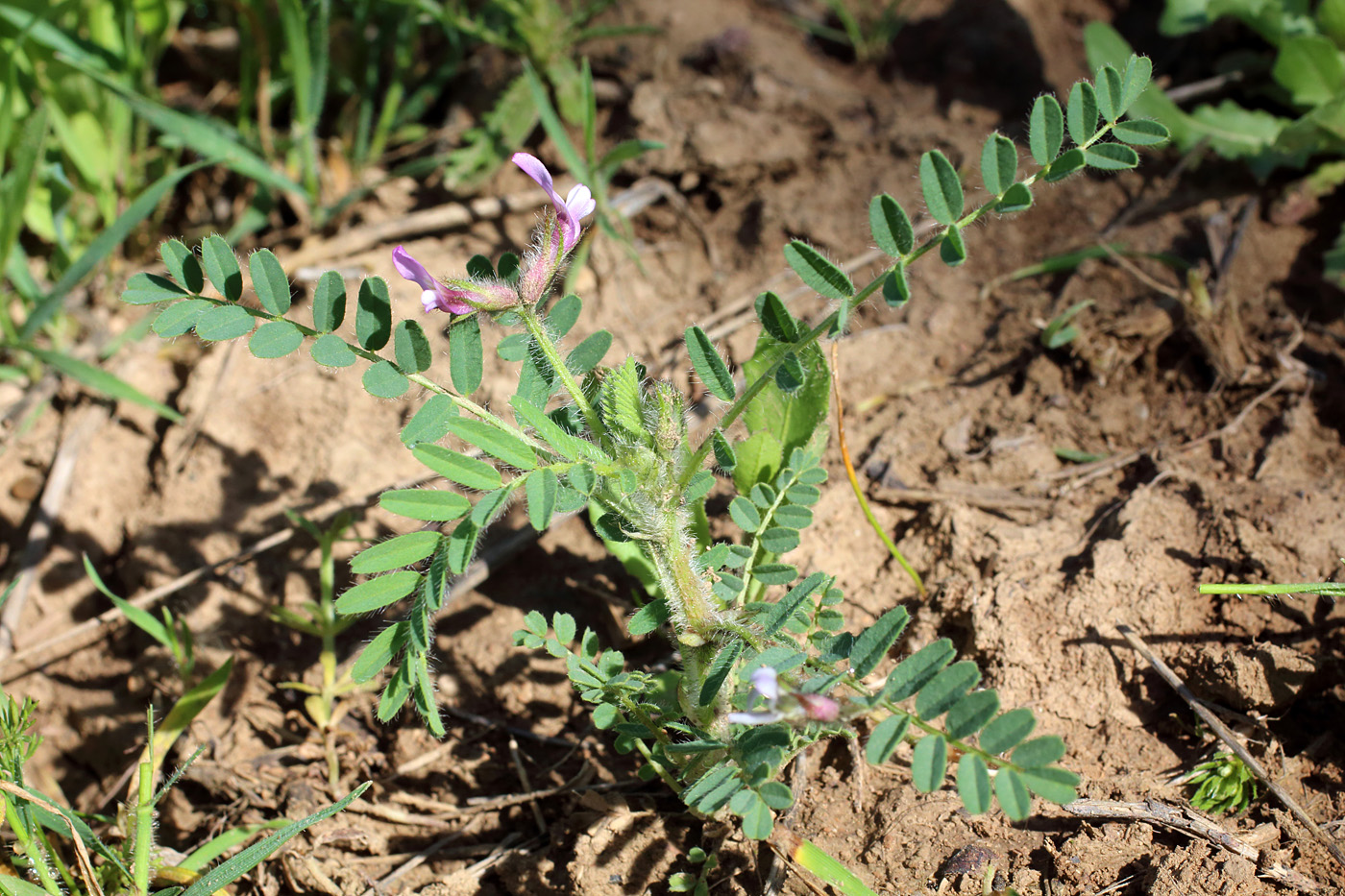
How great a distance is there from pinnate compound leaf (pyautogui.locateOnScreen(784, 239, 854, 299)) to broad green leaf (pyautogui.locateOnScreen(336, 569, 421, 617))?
3.06 feet

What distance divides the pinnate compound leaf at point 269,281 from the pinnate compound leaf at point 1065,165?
152 centimetres

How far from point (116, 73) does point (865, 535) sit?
3420 millimetres

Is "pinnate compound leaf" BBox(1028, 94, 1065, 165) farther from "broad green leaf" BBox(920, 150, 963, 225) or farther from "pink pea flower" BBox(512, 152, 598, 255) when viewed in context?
"pink pea flower" BBox(512, 152, 598, 255)

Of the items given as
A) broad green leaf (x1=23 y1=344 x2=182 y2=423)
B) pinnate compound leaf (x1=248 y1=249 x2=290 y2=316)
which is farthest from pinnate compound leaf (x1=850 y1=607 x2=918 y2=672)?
broad green leaf (x1=23 y1=344 x2=182 y2=423)

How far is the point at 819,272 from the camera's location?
5.85ft

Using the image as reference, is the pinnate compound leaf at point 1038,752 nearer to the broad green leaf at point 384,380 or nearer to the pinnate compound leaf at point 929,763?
the pinnate compound leaf at point 929,763

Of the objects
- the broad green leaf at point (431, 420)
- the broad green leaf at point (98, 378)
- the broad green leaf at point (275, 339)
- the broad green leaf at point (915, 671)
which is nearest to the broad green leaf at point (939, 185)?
the broad green leaf at point (915, 671)

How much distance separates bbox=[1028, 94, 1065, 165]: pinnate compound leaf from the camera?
70.1 inches

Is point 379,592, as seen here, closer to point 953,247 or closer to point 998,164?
point 953,247

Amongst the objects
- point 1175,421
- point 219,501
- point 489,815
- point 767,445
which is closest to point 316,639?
point 219,501

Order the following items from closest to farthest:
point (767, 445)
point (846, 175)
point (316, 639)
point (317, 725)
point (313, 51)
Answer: point (767, 445) < point (317, 725) < point (316, 639) < point (846, 175) < point (313, 51)

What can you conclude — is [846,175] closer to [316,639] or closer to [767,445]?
[767,445]

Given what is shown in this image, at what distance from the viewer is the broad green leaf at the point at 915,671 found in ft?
5.24

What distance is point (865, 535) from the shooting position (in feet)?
8.60
